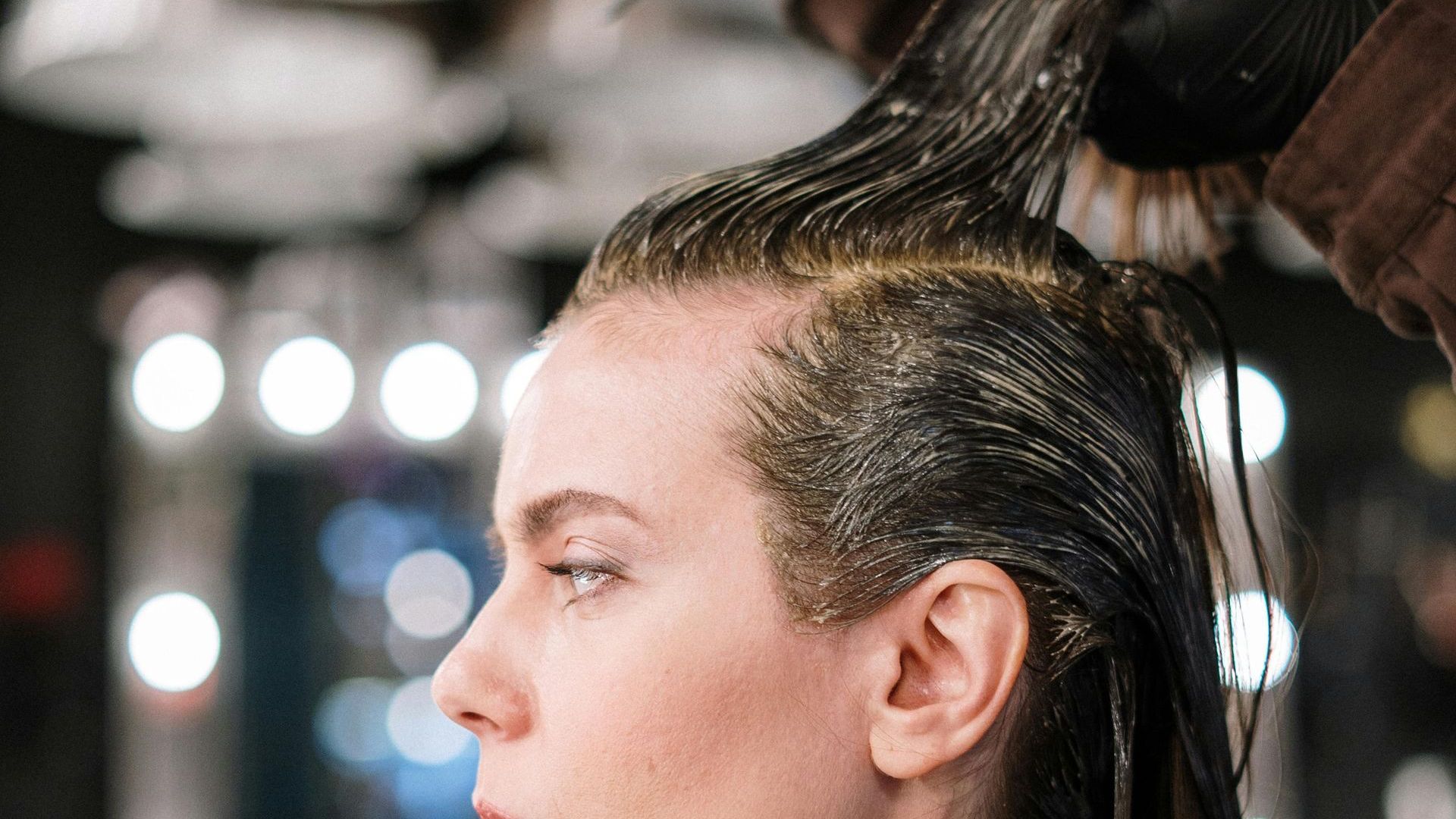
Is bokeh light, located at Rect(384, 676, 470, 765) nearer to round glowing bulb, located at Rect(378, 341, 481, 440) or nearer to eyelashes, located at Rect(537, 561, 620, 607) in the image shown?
round glowing bulb, located at Rect(378, 341, 481, 440)

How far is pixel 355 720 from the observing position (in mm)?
5570

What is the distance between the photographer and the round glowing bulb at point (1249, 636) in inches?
38.7

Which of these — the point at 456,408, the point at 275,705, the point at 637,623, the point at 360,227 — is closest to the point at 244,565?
the point at 275,705

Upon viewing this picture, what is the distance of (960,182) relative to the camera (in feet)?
3.27

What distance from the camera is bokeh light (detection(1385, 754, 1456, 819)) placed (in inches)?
241

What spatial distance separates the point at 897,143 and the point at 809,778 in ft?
1.56

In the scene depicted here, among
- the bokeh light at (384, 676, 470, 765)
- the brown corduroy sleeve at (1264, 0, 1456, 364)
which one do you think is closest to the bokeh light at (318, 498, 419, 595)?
the bokeh light at (384, 676, 470, 765)

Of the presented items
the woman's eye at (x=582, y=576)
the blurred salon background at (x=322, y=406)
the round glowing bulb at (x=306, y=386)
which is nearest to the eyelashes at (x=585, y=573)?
the woman's eye at (x=582, y=576)

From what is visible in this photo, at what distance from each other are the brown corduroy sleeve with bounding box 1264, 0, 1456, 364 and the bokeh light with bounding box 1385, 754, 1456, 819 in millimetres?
6037

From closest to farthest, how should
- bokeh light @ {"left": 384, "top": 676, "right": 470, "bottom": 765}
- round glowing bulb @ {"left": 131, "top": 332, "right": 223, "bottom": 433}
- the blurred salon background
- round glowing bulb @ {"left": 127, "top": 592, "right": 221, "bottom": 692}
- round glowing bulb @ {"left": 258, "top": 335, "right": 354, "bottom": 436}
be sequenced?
the blurred salon background
round glowing bulb @ {"left": 127, "top": 592, "right": 221, "bottom": 692}
round glowing bulb @ {"left": 131, "top": 332, "right": 223, "bottom": 433}
round glowing bulb @ {"left": 258, "top": 335, "right": 354, "bottom": 436}
bokeh light @ {"left": 384, "top": 676, "right": 470, "bottom": 765}

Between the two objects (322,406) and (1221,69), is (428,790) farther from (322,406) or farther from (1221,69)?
(1221,69)

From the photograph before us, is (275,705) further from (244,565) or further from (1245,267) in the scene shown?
(1245,267)

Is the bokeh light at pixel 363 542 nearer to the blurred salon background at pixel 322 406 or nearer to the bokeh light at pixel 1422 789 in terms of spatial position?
the blurred salon background at pixel 322 406

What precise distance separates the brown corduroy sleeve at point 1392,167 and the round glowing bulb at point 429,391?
510 cm
